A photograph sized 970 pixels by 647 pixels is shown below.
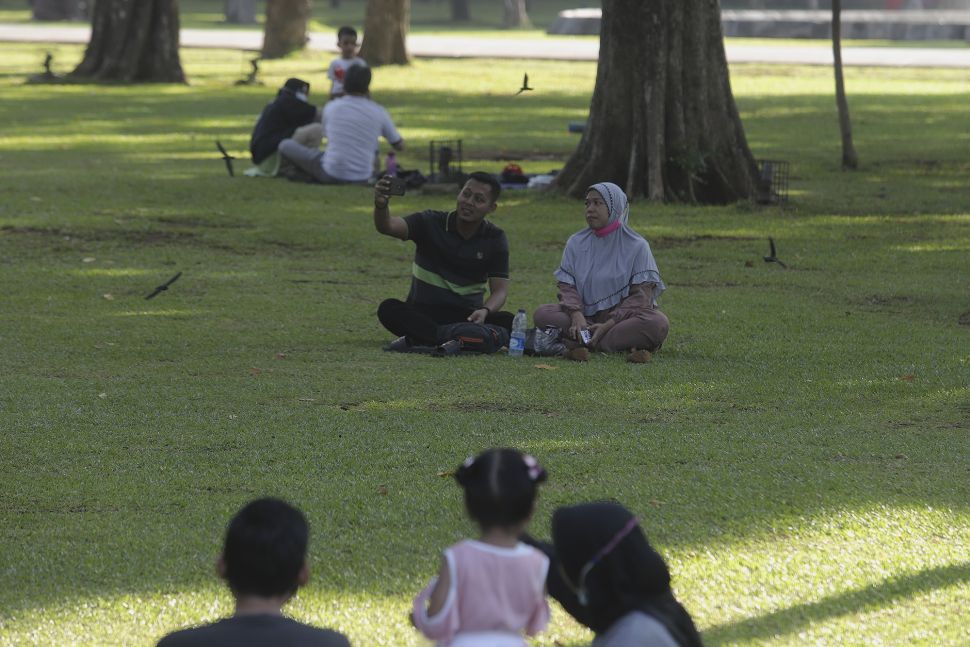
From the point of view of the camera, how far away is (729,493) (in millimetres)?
6613

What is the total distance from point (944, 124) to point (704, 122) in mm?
10727

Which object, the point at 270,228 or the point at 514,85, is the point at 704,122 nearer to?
the point at 270,228

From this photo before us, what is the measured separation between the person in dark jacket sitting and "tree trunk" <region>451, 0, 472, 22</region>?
166 feet

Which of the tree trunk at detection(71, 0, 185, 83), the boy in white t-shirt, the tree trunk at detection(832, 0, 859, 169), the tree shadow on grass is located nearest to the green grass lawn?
the tree shadow on grass

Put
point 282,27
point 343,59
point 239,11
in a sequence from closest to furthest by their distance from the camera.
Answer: point 343,59
point 282,27
point 239,11

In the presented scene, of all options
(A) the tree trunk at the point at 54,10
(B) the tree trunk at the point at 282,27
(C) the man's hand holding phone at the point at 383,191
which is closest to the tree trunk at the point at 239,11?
(A) the tree trunk at the point at 54,10

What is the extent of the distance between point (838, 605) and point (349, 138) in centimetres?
1345

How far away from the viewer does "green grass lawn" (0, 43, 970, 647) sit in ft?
18.2

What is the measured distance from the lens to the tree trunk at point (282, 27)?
41125mm

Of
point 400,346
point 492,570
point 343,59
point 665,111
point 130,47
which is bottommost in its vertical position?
point 400,346

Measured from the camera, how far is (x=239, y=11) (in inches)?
2522

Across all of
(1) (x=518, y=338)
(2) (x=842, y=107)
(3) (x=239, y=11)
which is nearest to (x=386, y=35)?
(2) (x=842, y=107)

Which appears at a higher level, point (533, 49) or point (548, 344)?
point (548, 344)

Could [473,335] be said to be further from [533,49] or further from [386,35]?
[533,49]
